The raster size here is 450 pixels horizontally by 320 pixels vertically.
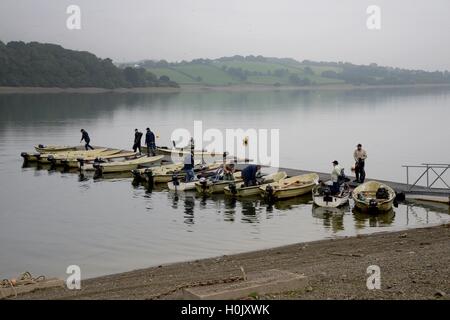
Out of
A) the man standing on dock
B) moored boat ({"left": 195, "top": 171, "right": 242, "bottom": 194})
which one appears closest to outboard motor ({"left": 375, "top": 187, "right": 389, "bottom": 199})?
the man standing on dock

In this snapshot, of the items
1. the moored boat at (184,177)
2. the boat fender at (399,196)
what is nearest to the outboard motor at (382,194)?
the boat fender at (399,196)

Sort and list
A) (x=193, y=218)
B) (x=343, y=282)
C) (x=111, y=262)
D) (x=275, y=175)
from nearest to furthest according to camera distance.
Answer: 1. (x=343, y=282)
2. (x=111, y=262)
3. (x=193, y=218)
4. (x=275, y=175)

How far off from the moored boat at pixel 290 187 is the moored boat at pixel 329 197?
5.15ft

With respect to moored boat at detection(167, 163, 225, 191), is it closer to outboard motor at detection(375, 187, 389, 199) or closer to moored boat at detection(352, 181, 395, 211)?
moored boat at detection(352, 181, 395, 211)

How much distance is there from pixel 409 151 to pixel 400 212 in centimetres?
2984

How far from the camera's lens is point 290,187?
93.8 feet

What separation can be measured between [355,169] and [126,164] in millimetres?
14632

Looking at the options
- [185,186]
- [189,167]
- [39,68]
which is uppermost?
[39,68]

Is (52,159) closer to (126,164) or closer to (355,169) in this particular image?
(126,164)

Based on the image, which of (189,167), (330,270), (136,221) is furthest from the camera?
(189,167)

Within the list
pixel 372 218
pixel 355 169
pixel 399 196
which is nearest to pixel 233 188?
pixel 355 169

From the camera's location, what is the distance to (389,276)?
12484mm
